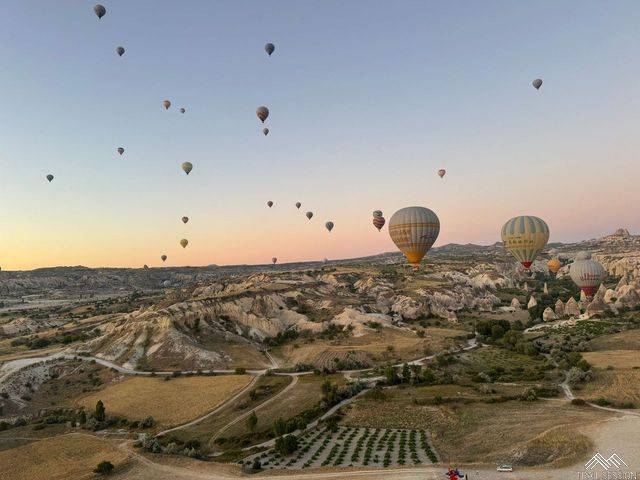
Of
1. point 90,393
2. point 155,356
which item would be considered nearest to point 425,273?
point 155,356

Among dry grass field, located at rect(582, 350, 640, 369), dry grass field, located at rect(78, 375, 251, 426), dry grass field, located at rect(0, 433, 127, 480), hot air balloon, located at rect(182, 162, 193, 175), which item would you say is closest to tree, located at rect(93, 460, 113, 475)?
dry grass field, located at rect(0, 433, 127, 480)

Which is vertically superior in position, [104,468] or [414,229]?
[414,229]

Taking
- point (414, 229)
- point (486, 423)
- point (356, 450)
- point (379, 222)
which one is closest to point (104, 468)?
point (356, 450)

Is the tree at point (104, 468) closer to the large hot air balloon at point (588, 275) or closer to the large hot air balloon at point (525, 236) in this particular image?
the large hot air balloon at point (525, 236)

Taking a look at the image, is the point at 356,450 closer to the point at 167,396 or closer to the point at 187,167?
the point at 167,396

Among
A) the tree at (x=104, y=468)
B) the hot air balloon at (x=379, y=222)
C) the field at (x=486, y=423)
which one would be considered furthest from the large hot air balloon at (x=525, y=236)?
the tree at (x=104, y=468)
